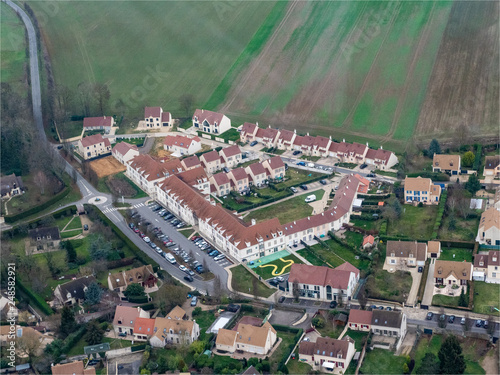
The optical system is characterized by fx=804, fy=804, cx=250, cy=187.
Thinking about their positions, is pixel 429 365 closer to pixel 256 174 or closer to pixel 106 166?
pixel 256 174

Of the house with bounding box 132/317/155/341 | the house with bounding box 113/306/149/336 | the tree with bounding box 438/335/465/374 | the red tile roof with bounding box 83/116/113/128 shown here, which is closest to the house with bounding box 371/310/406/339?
the tree with bounding box 438/335/465/374

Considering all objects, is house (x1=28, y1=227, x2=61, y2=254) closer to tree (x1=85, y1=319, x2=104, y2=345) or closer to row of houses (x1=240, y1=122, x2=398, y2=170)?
tree (x1=85, y1=319, x2=104, y2=345)

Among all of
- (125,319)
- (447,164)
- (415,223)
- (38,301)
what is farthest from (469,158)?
(38,301)

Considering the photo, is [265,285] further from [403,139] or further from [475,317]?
[403,139]

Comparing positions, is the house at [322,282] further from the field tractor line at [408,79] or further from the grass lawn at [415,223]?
the field tractor line at [408,79]

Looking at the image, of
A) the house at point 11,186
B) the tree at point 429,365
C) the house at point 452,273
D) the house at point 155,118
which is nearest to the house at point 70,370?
the tree at point 429,365
